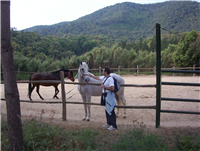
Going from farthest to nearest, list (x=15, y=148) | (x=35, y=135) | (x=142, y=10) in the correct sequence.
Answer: (x=142, y=10)
(x=35, y=135)
(x=15, y=148)

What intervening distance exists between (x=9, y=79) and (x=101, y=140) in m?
2.09

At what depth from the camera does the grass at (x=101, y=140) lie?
276 cm

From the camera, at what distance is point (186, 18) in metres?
76.8

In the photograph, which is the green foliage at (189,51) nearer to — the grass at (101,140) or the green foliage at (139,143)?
the grass at (101,140)

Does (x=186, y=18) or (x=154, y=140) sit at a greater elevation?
(x=186, y=18)

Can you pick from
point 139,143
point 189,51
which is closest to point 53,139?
point 139,143

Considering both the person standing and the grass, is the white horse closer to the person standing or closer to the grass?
the person standing

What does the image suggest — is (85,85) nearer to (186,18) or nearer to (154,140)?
(154,140)

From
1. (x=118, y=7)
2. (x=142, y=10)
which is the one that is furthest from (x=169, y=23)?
(x=118, y=7)

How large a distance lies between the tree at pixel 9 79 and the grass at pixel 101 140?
0.79 feet

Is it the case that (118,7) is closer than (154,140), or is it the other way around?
(154,140)

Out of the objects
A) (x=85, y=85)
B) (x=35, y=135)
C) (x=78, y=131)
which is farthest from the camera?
(x=85, y=85)

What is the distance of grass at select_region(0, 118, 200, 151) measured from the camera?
276 centimetres

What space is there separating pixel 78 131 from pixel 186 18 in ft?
296
